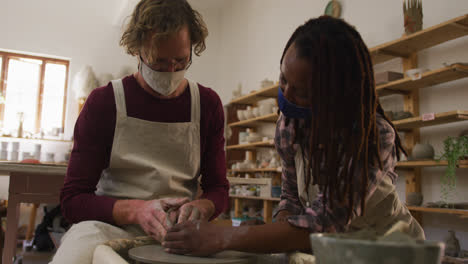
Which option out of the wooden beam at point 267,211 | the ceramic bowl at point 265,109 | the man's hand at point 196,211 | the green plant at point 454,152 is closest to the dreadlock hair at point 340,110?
the man's hand at point 196,211

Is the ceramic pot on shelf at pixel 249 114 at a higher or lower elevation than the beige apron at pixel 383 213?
higher

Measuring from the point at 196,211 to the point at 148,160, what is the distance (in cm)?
28

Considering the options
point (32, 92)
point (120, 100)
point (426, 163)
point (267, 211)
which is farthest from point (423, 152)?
point (32, 92)

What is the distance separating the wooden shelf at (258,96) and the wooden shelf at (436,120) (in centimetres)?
171

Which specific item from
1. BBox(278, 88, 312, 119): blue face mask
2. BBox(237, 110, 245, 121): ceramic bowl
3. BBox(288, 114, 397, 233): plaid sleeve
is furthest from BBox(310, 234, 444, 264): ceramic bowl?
BBox(237, 110, 245, 121): ceramic bowl

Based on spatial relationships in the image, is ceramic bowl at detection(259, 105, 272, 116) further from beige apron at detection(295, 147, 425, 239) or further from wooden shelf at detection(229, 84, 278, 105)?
beige apron at detection(295, 147, 425, 239)

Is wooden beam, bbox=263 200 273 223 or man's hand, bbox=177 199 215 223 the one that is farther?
wooden beam, bbox=263 200 273 223

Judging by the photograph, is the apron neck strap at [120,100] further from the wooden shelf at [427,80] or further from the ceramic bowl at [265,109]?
the ceramic bowl at [265,109]

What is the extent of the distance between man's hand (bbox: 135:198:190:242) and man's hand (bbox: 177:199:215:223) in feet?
0.07

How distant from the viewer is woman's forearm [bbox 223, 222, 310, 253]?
0.74 m

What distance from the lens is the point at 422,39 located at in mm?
3078

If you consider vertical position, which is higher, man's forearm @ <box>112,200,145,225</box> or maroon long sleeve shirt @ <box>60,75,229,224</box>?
maroon long sleeve shirt @ <box>60,75,229,224</box>

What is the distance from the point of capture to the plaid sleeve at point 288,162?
1029mm

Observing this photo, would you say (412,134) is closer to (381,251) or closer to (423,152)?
(423,152)
